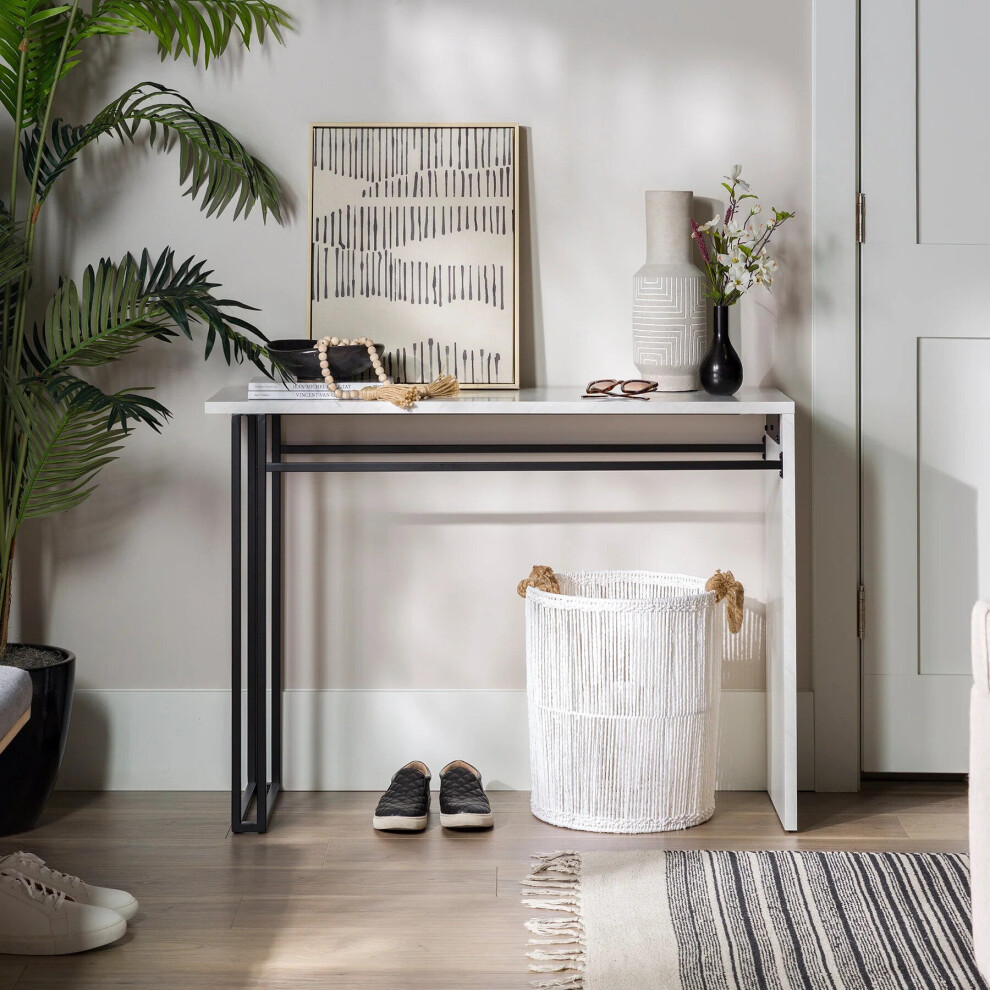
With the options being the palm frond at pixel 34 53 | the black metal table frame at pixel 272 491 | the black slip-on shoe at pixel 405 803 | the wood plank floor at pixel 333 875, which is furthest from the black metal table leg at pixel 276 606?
the palm frond at pixel 34 53

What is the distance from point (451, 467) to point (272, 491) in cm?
49

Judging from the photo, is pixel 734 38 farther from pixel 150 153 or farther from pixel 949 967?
pixel 949 967

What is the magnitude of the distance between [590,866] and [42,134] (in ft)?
6.11

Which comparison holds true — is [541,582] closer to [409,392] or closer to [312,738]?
[409,392]

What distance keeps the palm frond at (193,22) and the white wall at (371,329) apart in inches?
1.9

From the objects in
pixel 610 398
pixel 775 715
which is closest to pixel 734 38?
pixel 610 398

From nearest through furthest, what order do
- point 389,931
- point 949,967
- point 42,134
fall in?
point 949,967 → point 389,931 → point 42,134

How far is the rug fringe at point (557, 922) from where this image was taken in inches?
77.1

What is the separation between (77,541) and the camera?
2801mm

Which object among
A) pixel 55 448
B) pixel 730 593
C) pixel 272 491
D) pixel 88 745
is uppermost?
pixel 55 448

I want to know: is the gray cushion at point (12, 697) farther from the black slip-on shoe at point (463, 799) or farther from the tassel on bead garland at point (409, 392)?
the black slip-on shoe at point (463, 799)

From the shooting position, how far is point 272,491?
9.17ft

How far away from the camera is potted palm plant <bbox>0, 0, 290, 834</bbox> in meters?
2.48

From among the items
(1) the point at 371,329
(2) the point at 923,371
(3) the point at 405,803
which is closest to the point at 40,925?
(3) the point at 405,803
